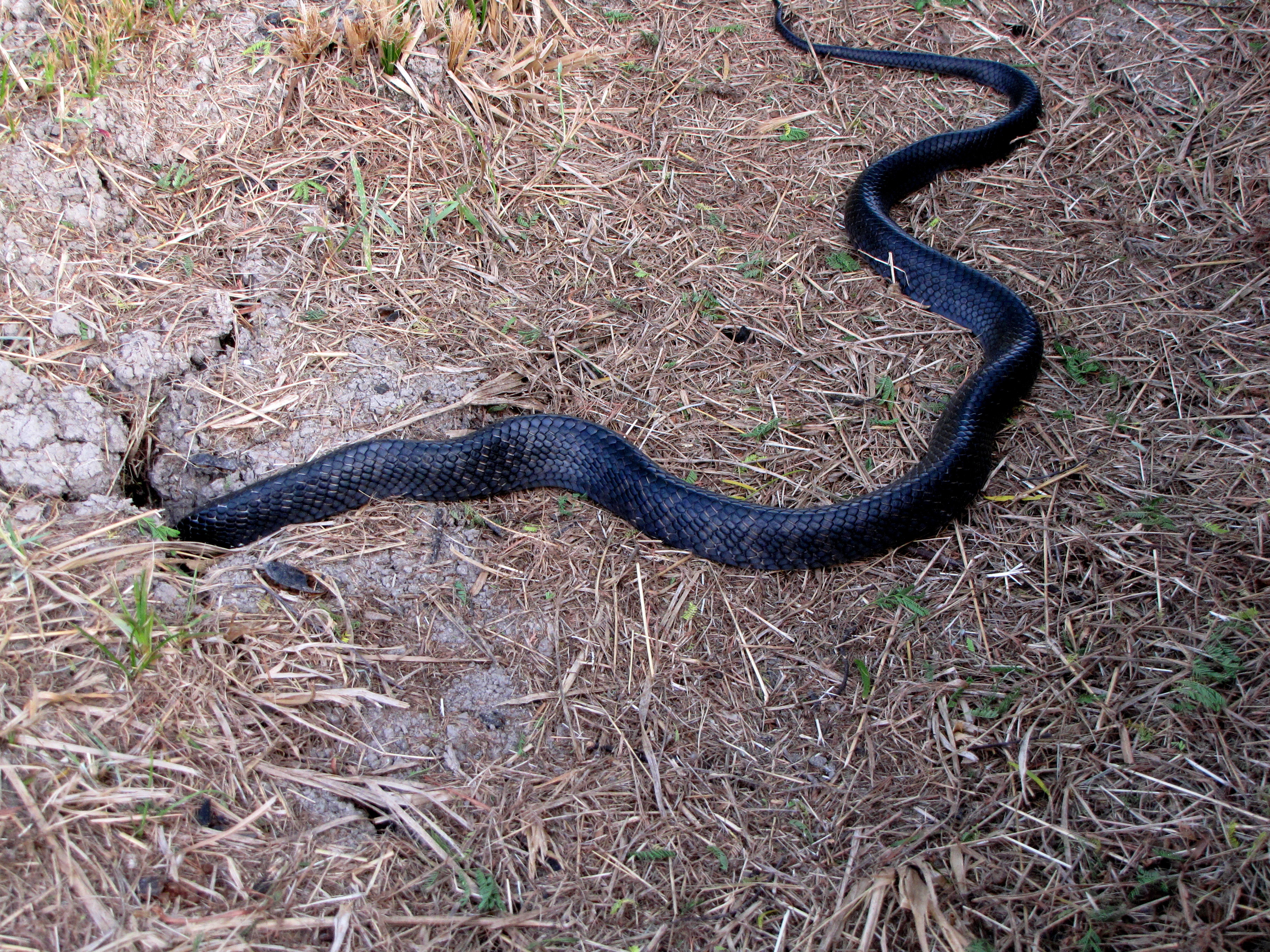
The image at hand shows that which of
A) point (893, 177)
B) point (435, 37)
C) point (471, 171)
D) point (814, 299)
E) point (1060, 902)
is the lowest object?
point (1060, 902)

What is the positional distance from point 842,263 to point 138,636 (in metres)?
3.55

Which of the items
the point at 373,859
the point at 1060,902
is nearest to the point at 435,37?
the point at 373,859

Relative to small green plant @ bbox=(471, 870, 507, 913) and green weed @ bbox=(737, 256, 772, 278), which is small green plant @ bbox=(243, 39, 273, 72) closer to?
green weed @ bbox=(737, 256, 772, 278)

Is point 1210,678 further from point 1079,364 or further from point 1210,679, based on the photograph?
point 1079,364

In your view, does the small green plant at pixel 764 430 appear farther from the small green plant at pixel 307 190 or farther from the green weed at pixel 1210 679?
the small green plant at pixel 307 190

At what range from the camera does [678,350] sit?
149 inches

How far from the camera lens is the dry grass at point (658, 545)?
2152 mm

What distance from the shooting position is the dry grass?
84.7 inches

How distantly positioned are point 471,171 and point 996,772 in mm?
3567

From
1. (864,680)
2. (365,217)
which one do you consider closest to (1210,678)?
(864,680)

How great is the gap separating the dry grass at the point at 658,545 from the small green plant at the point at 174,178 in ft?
0.13

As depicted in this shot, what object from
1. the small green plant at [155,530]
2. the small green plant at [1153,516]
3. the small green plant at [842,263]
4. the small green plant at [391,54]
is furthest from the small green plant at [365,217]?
the small green plant at [1153,516]

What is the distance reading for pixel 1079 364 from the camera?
3.68 m

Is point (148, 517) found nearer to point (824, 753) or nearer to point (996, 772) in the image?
point (824, 753)
